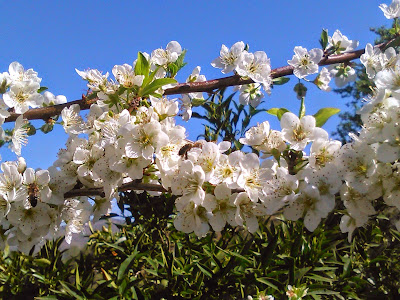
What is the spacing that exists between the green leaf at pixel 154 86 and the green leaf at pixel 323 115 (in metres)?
0.44

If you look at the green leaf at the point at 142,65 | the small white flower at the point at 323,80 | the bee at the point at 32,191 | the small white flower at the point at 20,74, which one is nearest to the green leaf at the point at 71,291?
the bee at the point at 32,191

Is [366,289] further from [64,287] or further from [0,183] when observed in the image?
[0,183]

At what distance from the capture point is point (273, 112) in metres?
1.27

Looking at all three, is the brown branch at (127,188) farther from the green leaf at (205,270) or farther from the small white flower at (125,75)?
the green leaf at (205,270)

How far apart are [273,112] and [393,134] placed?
381 mm

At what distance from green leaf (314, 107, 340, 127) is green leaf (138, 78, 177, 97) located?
0.44 m

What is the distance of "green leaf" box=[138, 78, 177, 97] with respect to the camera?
1.29m

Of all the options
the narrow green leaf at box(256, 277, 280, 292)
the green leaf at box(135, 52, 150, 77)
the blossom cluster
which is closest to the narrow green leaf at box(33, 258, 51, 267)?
the blossom cluster

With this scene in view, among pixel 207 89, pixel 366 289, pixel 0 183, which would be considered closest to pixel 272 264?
pixel 366 289

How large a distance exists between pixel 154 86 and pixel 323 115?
51cm

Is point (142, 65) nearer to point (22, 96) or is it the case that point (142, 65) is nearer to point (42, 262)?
point (22, 96)

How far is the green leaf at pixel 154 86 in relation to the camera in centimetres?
129

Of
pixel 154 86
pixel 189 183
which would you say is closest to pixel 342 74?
pixel 154 86

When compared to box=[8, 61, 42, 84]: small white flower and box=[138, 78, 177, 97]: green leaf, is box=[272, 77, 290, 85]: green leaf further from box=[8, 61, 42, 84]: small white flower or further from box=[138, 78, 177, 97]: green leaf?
box=[8, 61, 42, 84]: small white flower
